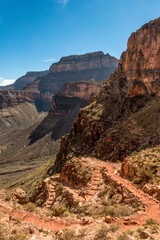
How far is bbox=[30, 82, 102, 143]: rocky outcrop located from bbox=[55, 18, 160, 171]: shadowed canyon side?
96142 mm

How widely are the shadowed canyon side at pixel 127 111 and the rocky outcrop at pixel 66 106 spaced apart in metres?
96.1

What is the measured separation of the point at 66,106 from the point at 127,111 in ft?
442

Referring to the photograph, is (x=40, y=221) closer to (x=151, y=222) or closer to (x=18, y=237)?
(x=18, y=237)

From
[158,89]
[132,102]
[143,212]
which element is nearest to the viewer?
[143,212]

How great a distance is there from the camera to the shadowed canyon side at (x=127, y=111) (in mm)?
33156

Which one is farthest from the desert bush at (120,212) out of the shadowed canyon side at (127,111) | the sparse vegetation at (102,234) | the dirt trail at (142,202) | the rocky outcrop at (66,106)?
the rocky outcrop at (66,106)

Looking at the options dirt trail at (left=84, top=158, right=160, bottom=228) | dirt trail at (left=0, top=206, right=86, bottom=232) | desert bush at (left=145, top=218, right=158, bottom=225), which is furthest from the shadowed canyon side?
dirt trail at (left=0, top=206, right=86, bottom=232)

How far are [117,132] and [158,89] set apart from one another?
15.2 meters

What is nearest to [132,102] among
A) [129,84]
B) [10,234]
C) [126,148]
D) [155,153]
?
[129,84]

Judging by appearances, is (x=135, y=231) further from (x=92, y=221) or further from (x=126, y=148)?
(x=126, y=148)

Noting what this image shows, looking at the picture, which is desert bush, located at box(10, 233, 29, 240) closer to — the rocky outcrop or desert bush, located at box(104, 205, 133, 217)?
desert bush, located at box(104, 205, 133, 217)

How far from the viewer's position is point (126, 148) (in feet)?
103

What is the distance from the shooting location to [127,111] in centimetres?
4250

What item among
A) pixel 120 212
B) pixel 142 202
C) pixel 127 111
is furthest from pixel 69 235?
pixel 127 111
